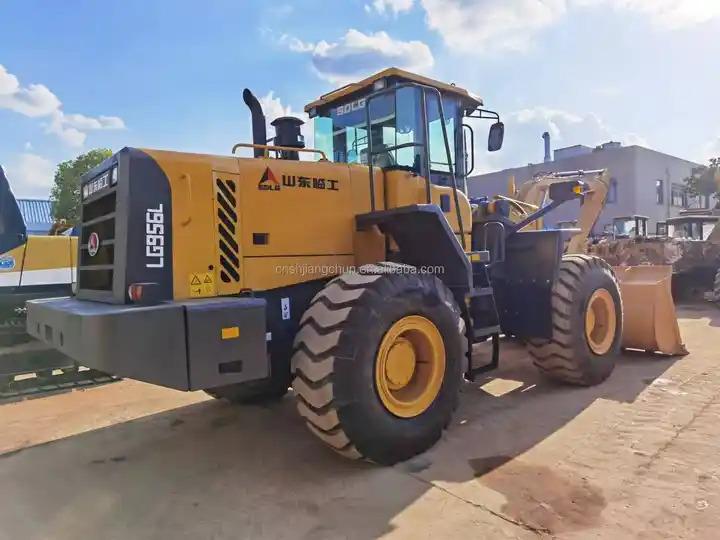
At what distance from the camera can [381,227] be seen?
15.6ft

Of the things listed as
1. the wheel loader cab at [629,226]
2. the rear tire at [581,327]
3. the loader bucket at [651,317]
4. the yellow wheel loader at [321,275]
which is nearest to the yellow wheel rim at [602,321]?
the rear tire at [581,327]

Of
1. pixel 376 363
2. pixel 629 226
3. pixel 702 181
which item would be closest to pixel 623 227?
pixel 629 226

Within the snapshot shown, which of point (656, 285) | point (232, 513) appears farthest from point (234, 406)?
point (656, 285)

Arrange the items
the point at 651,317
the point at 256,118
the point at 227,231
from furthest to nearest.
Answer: the point at 651,317 < the point at 256,118 < the point at 227,231

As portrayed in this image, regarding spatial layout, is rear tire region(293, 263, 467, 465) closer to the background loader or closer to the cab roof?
the cab roof

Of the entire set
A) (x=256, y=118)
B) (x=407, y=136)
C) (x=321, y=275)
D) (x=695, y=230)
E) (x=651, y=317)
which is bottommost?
(x=651, y=317)

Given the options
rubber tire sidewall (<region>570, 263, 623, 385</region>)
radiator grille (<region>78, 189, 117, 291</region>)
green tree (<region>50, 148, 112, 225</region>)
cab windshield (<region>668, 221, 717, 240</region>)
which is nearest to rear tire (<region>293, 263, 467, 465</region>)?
radiator grille (<region>78, 189, 117, 291</region>)

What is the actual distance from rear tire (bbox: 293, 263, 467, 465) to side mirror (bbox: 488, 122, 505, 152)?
209 centimetres

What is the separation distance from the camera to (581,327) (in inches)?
229

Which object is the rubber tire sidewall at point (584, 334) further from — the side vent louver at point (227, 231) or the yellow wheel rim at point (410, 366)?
the side vent louver at point (227, 231)

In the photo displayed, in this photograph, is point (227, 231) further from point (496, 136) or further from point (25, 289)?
point (25, 289)

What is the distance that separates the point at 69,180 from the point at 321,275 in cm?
2417

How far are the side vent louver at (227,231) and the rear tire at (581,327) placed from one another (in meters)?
3.37

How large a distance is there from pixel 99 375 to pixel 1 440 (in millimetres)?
1764
